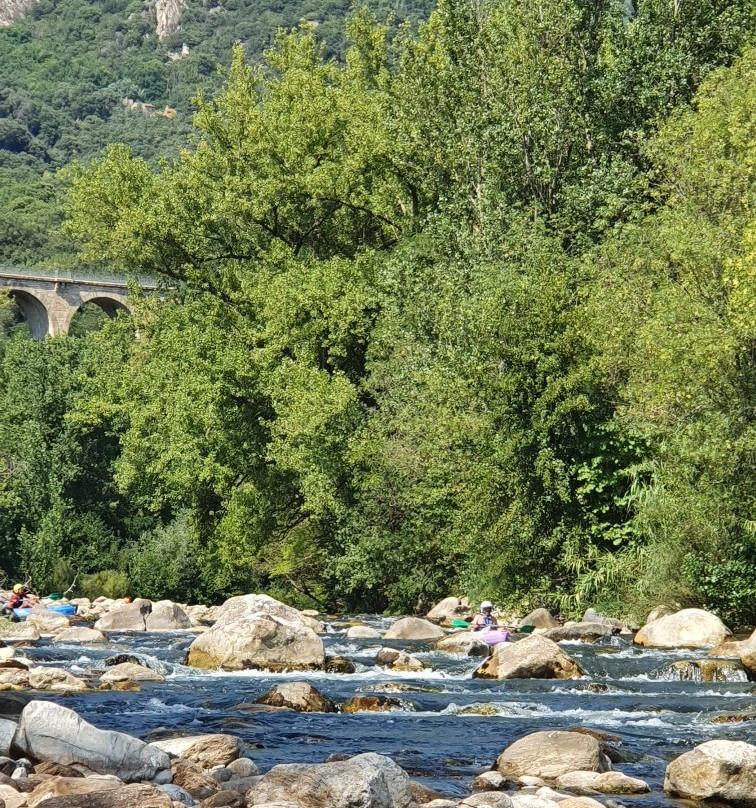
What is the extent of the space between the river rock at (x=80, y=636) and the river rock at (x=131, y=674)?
17.7 ft

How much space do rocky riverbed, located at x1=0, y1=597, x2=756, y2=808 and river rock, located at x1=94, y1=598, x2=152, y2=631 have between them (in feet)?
8.42

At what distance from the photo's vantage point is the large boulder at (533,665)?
1745cm

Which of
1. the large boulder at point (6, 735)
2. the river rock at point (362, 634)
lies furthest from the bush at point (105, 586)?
the large boulder at point (6, 735)

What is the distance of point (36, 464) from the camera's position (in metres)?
38.4

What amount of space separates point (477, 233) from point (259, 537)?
1069 cm

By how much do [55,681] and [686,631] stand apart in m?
10.4

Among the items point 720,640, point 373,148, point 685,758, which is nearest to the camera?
point 685,758

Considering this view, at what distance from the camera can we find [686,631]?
20.9 meters

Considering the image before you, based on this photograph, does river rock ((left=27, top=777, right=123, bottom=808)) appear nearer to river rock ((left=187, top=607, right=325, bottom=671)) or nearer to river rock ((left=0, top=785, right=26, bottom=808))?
river rock ((left=0, top=785, right=26, bottom=808))

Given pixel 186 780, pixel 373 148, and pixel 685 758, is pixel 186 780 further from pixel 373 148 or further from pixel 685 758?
pixel 373 148

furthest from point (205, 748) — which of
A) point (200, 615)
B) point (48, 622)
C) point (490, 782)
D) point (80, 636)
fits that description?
point (200, 615)

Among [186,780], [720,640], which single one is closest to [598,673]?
[720,640]

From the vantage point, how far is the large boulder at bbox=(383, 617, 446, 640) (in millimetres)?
24047

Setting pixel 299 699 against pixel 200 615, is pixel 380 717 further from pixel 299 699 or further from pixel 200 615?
pixel 200 615
